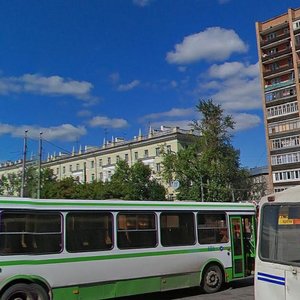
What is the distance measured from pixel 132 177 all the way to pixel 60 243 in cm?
7076

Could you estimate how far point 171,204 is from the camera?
11.6 metres

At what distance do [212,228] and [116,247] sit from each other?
10.4ft

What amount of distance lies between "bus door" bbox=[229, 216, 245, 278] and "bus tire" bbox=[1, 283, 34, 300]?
5.91 metres

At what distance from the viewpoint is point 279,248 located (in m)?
5.08

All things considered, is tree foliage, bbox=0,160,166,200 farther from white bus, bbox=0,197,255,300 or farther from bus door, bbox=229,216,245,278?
white bus, bbox=0,197,255,300

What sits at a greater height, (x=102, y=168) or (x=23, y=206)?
(x=102, y=168)

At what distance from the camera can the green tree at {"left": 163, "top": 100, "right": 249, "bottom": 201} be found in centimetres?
6347

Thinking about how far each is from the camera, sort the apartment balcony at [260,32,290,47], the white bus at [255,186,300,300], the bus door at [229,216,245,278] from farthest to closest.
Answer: the apartment balcony at [260,32,290,47], the bus door at [229,216,245,278], the white bus at [255,186,300,300]

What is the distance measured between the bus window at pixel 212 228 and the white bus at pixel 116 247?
26 millimetres

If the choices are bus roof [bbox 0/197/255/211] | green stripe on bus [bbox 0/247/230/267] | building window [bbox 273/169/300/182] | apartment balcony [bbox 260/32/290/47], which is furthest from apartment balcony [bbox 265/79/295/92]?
green stripe on bus [bbox 0/247/230/267]

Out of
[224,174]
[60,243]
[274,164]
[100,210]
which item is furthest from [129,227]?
[274,164]

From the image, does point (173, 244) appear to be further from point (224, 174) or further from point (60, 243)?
point (224, 174)

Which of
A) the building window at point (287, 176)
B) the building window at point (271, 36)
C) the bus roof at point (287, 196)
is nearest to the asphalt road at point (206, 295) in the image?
the bus roof at point (287, 196)

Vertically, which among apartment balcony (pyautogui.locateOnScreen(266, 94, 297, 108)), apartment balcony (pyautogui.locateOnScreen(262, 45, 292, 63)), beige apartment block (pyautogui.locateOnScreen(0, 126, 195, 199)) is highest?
apartment balcony (pyautogui.locateOnScreen(262, 45, 292, 63))
